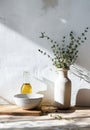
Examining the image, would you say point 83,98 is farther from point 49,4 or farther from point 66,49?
point 49,4

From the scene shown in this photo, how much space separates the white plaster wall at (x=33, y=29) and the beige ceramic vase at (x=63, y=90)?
5.4 inches

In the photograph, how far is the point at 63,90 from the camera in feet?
5.55

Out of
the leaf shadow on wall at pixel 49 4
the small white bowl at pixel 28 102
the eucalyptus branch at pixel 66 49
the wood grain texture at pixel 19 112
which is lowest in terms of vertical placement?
the wood grain texture at pixel 19 112

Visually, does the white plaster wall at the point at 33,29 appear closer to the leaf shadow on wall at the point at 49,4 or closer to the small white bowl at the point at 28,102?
the leaf shadow on wall at the point at 49,4

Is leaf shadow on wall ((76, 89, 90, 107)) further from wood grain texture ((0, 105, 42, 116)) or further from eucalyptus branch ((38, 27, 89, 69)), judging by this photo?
wood grain texture ((0, 105, 42, 116))

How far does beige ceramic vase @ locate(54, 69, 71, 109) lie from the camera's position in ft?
5.56

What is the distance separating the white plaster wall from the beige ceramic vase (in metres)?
0.14

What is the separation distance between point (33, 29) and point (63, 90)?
1.53ft

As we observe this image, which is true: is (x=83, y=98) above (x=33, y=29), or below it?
below

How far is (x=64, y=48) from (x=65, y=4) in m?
0.30

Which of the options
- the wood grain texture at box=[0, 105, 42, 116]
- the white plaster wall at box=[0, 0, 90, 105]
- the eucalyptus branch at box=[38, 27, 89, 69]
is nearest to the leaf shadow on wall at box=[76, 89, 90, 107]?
the white plaster wall at box=[0, 0, 90, 105]

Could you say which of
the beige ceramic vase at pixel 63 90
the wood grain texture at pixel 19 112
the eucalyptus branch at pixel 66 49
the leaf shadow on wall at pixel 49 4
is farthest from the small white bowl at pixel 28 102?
the leaf shadow on wall at pixel 49 4

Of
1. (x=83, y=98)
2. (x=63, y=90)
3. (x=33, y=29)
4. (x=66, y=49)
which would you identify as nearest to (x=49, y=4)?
(x=33, y=29)

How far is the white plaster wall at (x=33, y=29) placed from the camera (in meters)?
1.79
